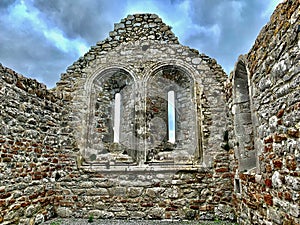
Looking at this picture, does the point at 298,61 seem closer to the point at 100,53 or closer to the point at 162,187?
the point at 162,187

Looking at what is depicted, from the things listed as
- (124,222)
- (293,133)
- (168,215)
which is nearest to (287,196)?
(293,133)

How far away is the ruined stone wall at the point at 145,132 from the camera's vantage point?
4875 mm

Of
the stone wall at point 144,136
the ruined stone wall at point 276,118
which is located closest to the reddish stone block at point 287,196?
the ruined stone wall at point 276,118

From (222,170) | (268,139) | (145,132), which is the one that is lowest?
(222,170)

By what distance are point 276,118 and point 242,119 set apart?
1790mm

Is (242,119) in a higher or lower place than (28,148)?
higher

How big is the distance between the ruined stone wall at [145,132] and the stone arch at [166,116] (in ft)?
0.07

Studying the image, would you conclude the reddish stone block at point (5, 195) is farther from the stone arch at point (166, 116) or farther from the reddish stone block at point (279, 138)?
the reddish stone block at point (279, 138)

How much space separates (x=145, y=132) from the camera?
5301mm

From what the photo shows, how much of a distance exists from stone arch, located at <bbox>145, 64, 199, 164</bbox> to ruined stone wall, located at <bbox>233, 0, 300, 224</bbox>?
170cm

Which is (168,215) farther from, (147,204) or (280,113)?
(280,113)

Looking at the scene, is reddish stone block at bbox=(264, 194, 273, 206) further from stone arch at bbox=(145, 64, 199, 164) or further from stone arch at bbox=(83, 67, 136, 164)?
stone arch at bbox=(83, 67, 136, 164)

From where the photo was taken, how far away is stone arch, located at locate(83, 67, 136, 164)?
539 centimetres

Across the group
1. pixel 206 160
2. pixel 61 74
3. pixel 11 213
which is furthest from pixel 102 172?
pixel 61 74
